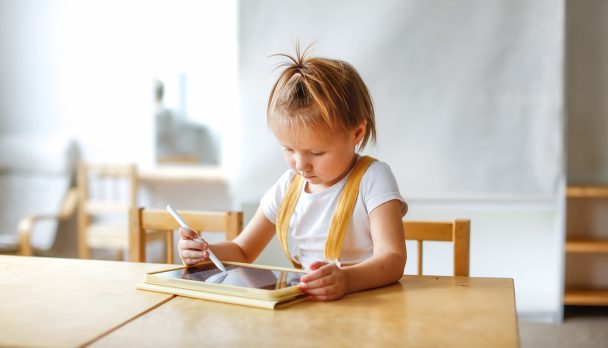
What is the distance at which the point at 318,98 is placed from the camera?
1.13 m

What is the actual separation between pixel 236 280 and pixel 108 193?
3.57m

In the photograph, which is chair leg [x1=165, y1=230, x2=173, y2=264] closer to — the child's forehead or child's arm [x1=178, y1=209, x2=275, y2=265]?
child's arm [x1=178, y1=209, x2=275, y2=265]

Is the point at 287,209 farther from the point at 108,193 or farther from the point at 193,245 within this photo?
the point at 108,193

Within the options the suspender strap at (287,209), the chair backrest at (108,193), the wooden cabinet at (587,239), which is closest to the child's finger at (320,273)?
the suspender strap at (287,209)

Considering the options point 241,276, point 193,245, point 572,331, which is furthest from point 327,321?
point 572,331

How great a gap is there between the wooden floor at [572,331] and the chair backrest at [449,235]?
1.60 meters

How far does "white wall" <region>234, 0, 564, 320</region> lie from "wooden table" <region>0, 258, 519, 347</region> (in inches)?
76.2

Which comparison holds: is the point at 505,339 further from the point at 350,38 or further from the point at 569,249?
the point at 569,249

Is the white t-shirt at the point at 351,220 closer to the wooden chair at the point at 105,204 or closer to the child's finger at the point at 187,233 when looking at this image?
the child's finger at the point at 187,233

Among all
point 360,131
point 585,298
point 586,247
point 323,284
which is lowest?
point 585,298

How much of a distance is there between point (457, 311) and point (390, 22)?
86.5 inches

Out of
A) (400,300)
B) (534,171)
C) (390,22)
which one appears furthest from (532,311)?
(400,300)

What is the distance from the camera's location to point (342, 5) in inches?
115

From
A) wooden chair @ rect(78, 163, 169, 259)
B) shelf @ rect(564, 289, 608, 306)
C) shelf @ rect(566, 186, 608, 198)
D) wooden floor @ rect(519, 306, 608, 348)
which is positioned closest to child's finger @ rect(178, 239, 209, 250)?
wooden floor @ rect(519, 306, 608, 348)
